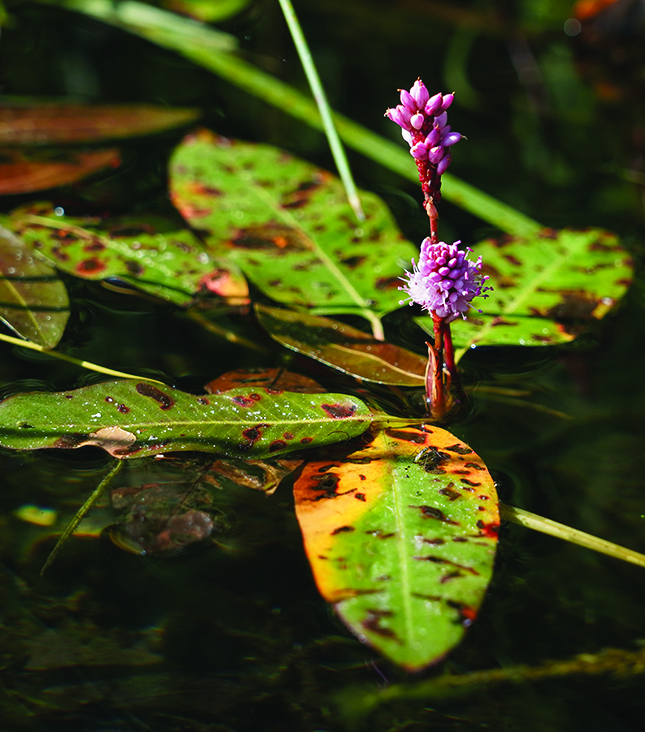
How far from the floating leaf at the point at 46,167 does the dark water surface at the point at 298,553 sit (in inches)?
1.9

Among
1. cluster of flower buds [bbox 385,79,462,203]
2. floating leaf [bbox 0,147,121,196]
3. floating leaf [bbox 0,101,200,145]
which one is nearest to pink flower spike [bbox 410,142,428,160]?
cluster of flower buds [bbox 385,79,462,203]

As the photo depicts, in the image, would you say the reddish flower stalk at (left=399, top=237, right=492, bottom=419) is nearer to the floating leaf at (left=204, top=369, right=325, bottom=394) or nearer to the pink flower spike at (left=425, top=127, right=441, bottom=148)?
the pink flower spike at (left=425, top=127, right=441, bottom=148)

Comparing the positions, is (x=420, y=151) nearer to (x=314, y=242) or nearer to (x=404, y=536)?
(x=404, y=536)

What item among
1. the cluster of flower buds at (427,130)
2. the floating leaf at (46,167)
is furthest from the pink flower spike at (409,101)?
the floating leaf at (46,167)

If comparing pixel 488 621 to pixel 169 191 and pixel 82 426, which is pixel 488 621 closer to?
pixel 82 426

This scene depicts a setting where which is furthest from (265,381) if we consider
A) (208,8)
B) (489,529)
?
(208,8)

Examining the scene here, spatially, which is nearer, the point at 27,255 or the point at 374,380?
the point at 374,380

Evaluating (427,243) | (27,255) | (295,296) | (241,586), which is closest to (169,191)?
(27,255)

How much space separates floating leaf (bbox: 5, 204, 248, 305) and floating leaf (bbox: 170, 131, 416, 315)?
0.20 feet

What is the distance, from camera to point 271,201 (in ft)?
5.73

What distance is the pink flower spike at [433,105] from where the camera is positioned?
2.97 ft

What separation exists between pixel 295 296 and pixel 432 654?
871 mm

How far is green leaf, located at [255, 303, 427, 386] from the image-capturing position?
1312mm

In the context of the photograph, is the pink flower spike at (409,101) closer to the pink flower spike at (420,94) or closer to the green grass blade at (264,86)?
the pink flower spike at (420,94)
